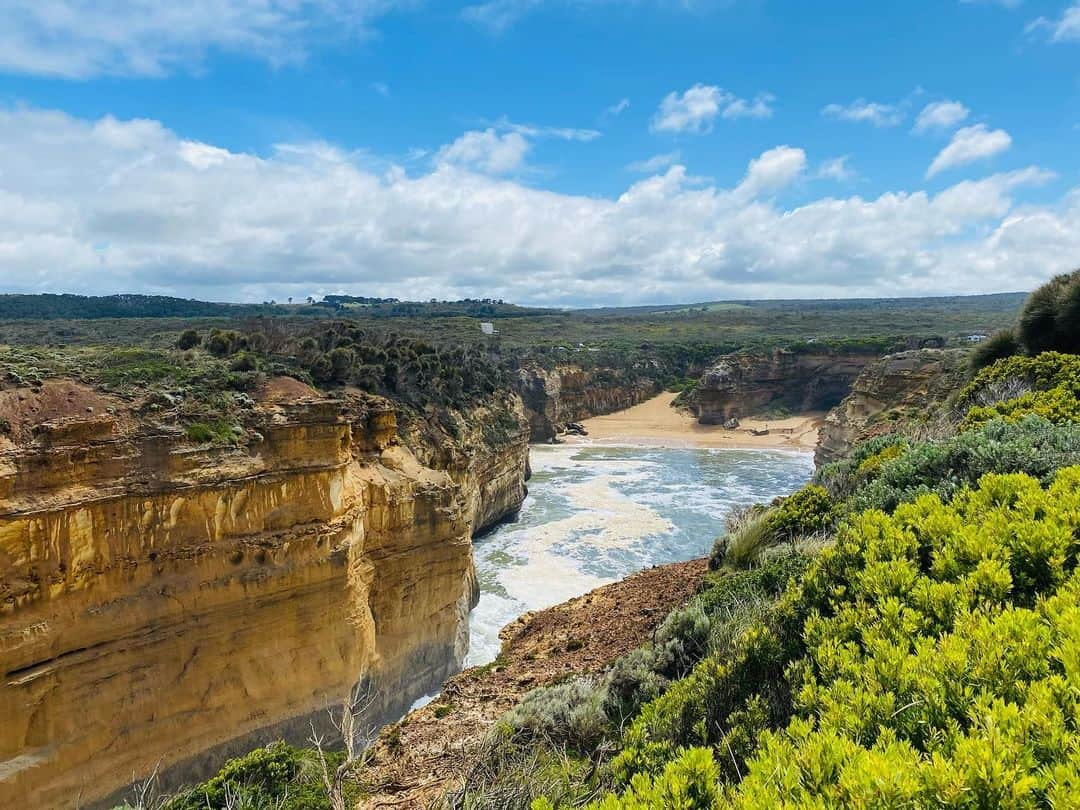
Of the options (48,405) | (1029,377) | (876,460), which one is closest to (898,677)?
(876,460)

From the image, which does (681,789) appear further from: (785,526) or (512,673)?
(512,673)

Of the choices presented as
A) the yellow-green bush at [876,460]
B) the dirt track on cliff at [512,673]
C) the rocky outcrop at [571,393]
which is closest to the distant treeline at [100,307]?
the rocky outcrop at [571,393]

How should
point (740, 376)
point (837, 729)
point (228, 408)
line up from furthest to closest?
point (740, 376) → point (228, 408) → point (837, 729)

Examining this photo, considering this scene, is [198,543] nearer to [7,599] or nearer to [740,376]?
[7,599]

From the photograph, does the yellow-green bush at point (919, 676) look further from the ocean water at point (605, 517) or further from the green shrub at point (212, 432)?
the ocean water at point (605, 517)

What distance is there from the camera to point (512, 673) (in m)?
9.11

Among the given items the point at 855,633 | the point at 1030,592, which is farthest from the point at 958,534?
the point at 855,633

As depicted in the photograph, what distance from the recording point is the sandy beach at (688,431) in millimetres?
49688

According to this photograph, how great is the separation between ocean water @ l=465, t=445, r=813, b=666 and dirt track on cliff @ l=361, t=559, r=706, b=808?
6.88 metres

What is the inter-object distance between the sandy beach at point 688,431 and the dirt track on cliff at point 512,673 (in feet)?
126

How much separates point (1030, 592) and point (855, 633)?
1.13 m

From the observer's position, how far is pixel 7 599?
9.00m

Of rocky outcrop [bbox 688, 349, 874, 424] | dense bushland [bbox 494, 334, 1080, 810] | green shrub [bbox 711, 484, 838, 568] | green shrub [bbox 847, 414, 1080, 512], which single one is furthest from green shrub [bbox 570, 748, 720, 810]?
rocky outcrop [bbox 688, 349, 874, 424]

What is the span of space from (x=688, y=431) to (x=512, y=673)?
47421mm
